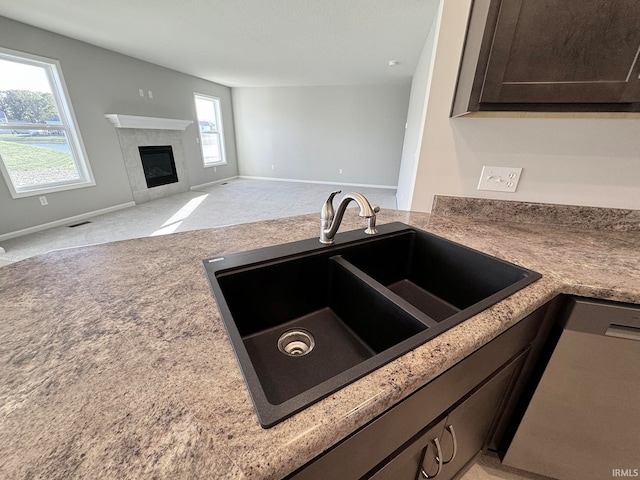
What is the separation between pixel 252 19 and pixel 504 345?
367 cm

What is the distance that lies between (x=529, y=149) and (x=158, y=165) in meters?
5.95

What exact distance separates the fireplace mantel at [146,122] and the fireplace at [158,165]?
43 cm

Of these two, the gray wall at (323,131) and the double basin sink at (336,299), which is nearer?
the double basin sink at (336,299)

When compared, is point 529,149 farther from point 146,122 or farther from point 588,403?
point 146,122

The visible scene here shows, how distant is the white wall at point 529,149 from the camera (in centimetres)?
111

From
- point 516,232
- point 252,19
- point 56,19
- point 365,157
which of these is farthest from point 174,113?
point 516,232

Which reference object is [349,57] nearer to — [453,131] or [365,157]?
[365,157]

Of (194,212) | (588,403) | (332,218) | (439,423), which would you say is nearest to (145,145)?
(194,212)

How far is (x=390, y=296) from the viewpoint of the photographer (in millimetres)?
684

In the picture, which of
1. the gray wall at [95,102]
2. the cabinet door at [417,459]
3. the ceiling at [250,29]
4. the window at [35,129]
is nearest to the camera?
the cabinet door at [417,459]

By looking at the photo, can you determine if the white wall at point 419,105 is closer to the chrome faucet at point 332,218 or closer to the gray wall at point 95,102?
the chrome faucet at point 332,218

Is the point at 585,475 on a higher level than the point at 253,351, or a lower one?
lower

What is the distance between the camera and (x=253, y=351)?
2.51 feet

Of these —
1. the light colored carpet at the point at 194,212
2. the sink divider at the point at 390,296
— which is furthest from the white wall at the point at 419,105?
the light colored carpet at the point at 194,212
